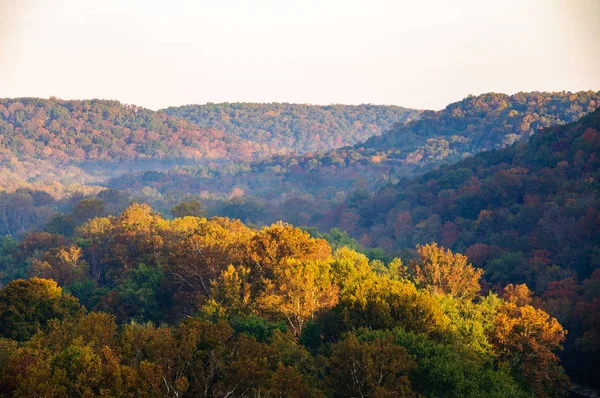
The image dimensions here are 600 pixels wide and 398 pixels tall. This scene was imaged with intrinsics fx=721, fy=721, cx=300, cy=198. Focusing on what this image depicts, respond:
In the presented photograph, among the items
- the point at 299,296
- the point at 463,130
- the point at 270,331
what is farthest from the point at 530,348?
the point at 463,130

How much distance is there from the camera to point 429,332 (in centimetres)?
3114

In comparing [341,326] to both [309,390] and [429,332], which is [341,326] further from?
[309,390]

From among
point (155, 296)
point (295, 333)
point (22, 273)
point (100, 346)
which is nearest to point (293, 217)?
point (22, 273)

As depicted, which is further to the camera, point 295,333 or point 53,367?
point 295,333

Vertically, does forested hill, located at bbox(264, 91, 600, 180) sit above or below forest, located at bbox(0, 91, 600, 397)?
above

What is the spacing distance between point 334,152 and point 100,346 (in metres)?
166

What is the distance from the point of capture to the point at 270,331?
32188 millimetres

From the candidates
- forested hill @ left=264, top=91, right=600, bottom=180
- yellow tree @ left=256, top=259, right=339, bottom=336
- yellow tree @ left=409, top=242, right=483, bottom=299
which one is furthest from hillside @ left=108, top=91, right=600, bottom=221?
yellow tree @ left=256, top=259, right=339, bottom=336

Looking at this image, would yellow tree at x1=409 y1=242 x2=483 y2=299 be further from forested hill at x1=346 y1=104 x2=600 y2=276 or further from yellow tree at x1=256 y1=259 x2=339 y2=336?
forested hill at x1=346 y1=104 x2=600 y2=276

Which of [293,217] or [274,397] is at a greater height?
[274,397]

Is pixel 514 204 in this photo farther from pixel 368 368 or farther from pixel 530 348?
pixel 368 368

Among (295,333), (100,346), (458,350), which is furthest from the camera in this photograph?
(295,333)

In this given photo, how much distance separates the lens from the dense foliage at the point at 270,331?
933 inches

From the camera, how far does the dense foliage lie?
77.8 feet
